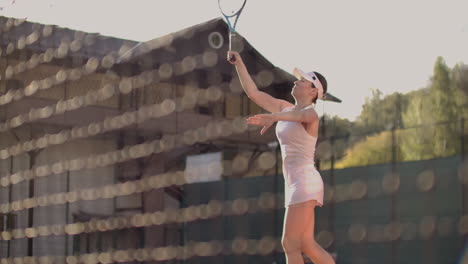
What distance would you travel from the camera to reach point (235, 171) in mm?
12070

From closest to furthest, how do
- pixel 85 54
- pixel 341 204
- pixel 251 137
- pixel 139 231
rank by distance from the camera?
pixel 341 204, pixel 85 54, pixel 139 231, pixel 251 137

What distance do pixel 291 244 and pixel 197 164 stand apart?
8.27m

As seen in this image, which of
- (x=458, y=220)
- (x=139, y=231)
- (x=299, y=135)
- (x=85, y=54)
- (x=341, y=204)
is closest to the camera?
(x=299, y=135)

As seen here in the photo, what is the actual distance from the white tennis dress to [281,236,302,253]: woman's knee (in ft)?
0.45

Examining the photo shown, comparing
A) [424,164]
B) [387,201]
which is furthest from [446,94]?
[387,201]

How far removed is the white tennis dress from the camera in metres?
3.48

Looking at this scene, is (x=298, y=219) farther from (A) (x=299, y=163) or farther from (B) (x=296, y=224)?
(A) (x=299, y=163)

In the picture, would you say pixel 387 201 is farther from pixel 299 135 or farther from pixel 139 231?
pixel 299 135

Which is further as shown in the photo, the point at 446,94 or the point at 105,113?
the point at 105,113

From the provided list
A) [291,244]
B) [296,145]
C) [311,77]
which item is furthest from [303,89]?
[291,244]

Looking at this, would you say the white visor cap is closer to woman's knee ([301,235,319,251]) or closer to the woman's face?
the woman's face

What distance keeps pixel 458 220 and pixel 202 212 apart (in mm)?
3760

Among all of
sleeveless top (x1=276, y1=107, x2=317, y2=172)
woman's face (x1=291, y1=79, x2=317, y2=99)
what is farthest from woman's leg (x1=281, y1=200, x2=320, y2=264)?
woman's face (x1=291, y1=79, x2=317, y2=99)

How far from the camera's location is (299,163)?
3.50 m
